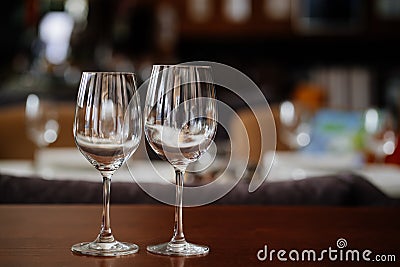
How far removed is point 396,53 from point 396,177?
570 centimetres

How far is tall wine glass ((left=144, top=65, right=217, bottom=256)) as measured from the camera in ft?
2.68

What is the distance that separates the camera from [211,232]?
0.94m

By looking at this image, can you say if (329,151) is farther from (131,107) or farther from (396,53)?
(396,53)

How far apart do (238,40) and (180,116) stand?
6.58 m

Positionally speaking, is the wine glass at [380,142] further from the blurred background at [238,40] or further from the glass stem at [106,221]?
the blurred background at [238,40]

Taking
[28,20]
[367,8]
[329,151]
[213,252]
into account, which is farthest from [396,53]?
[213,252]

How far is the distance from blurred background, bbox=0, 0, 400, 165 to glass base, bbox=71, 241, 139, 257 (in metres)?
5.57

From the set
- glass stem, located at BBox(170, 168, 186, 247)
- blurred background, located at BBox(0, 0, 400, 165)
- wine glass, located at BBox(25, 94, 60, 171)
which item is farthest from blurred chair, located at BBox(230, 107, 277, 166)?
blurred background, located at BBox(0, 0, 400, 165)

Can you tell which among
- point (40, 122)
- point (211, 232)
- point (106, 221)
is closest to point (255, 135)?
point (40, 122)

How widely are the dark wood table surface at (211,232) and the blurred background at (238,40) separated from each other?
5354mm

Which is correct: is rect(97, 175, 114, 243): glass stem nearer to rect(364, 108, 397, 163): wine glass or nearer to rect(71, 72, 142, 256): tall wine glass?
rect(71, 72, 142, 256): tall wine glass

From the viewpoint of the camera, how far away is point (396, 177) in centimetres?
188

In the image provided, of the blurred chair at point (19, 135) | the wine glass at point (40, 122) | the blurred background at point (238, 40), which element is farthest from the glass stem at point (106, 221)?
the blurred background at point (238, 40)

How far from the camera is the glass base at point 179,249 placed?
811 millimetres
